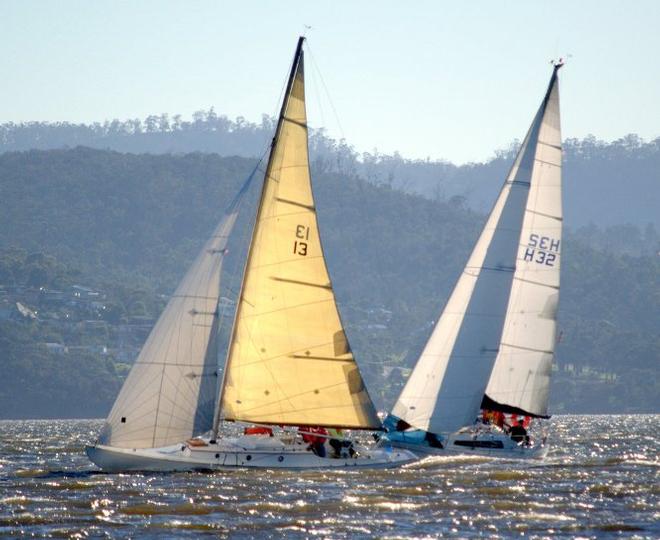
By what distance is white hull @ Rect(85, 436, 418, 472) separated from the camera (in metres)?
40.0

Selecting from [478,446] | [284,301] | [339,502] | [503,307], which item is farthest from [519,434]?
[339,502]

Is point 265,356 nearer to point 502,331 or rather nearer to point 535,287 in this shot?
point 502,331

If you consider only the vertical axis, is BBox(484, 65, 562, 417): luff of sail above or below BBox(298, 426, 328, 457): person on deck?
above

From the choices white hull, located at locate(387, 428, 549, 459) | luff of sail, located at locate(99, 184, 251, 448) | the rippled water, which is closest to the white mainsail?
white hull, located at locate(387, 428, 549, 459)

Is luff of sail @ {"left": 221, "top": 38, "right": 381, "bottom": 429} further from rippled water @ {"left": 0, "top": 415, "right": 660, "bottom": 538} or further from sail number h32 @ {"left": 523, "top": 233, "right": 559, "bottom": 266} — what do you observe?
sail number h32 @ {"left": 523, "top": 233, "right": 559, "bottom": 266}

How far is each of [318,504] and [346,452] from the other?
9.40m

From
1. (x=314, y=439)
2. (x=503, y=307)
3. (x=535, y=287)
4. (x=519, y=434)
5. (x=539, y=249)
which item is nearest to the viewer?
(x=314, y=439)

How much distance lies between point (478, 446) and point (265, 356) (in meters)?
11.7

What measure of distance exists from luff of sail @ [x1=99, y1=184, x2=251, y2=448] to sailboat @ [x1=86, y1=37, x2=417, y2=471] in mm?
26

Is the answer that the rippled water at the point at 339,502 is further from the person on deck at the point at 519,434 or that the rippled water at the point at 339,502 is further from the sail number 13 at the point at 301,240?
the sail number 13 at the point at 301,240

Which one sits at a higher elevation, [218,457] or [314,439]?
[314,439]

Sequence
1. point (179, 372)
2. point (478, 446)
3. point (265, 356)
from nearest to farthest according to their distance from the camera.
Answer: point (179, 372), point (265, 356), point (478, 446)

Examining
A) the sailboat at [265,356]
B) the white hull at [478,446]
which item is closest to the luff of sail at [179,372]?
the sailboat at [265,356]

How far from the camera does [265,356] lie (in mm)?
41469
